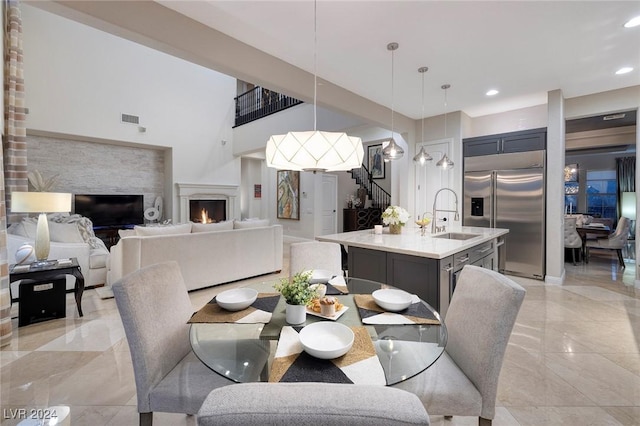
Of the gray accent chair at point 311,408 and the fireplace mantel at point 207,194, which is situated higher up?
the fireplace mantel at point 207,194

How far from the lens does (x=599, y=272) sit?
15.7ft

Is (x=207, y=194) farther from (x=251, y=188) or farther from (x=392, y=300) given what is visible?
(x=392, y=300)

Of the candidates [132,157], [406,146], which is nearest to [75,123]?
[132,157]

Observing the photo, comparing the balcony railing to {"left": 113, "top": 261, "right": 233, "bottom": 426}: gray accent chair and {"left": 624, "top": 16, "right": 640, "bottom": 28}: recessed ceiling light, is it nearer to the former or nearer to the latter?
{"left": 624, "top": 16, "right": 640, "bottom": 28}: recessed ceiling light

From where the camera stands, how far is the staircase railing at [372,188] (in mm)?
8635

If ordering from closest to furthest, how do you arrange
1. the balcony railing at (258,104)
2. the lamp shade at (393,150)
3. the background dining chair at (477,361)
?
the background dining chair at (477,361) → the lamp shade at (393,150) → the balcony railing at (258,104)

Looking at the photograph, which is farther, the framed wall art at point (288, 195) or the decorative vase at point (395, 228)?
the framed wall art at point (288, 195)

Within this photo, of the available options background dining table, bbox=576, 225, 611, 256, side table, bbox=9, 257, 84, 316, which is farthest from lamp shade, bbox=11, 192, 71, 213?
background dining table, bbox=576, 225, 611, 256

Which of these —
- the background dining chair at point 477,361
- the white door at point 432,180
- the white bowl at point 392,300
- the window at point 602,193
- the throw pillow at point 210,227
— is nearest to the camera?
the background dining chair at point 477,361

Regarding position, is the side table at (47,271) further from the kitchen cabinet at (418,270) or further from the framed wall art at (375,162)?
the framed wall art at (375,162)

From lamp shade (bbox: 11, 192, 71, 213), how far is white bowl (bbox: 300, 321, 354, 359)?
3.06 meters

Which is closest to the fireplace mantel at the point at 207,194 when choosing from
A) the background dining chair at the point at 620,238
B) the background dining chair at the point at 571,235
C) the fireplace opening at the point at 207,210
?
the fireplace opening at the point at 207,210

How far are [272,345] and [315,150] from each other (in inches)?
39.9

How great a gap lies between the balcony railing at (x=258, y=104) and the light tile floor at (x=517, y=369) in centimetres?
576
